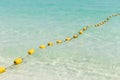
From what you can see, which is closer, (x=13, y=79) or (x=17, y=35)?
(x=13, y=79)

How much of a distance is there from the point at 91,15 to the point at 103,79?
648cm

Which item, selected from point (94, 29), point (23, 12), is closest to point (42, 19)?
point (23, 12)

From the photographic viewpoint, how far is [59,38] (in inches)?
316

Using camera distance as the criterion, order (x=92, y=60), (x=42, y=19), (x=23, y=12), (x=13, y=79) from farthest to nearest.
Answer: (x=23, y=12)
(x=42, y=19)
(x=92, y=60)
(x=13, y=79)

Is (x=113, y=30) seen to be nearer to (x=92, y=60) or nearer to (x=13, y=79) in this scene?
(x=92, y=60)

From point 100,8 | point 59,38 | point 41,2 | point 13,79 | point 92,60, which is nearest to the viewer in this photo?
point 13,79

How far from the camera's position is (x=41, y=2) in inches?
586

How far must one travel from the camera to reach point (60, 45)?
7344 millimetres

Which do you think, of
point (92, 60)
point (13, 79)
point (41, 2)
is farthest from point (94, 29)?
point (41, 2)

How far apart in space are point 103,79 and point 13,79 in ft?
6.06

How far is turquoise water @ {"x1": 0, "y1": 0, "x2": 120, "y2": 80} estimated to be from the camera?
5.51 m

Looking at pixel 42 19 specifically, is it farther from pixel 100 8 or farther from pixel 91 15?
pixel 100 8

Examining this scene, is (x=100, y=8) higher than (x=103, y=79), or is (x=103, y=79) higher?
(x=100, y=8)

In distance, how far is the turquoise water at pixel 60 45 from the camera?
18.1 ft
